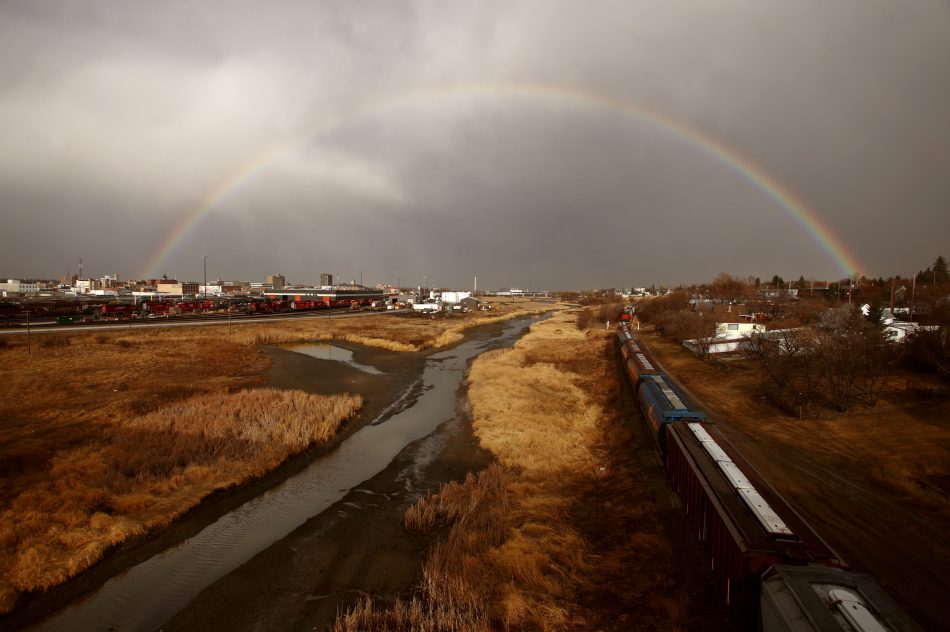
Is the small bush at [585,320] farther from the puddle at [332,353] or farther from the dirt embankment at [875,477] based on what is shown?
the dirt embankment at [875,477]

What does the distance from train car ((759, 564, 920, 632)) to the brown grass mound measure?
15.9 metres

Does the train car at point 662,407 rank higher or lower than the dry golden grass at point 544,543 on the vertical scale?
higher

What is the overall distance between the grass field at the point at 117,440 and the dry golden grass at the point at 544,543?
8.39 meters

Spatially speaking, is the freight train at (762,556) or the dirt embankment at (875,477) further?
the dirt embankment at (875,477)

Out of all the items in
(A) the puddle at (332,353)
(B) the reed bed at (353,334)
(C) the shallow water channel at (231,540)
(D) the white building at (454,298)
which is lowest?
(C) the shallow water channel at (231,540)

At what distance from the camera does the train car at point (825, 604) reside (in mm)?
5492

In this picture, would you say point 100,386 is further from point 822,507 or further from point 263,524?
point 822,507

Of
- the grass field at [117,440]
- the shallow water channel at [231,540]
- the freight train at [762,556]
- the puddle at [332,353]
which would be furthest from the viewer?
the puddle at [332,353]

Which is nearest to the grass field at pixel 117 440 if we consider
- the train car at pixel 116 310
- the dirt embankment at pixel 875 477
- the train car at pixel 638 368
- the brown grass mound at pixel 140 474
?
the brown grass mound at pixel 140 474

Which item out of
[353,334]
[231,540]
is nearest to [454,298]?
[353,334]

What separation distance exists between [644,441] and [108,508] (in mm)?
20722

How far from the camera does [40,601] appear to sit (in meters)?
10.0

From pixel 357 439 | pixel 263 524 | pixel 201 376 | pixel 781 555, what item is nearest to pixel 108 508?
pixel 263 524

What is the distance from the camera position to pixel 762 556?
7461 mm
